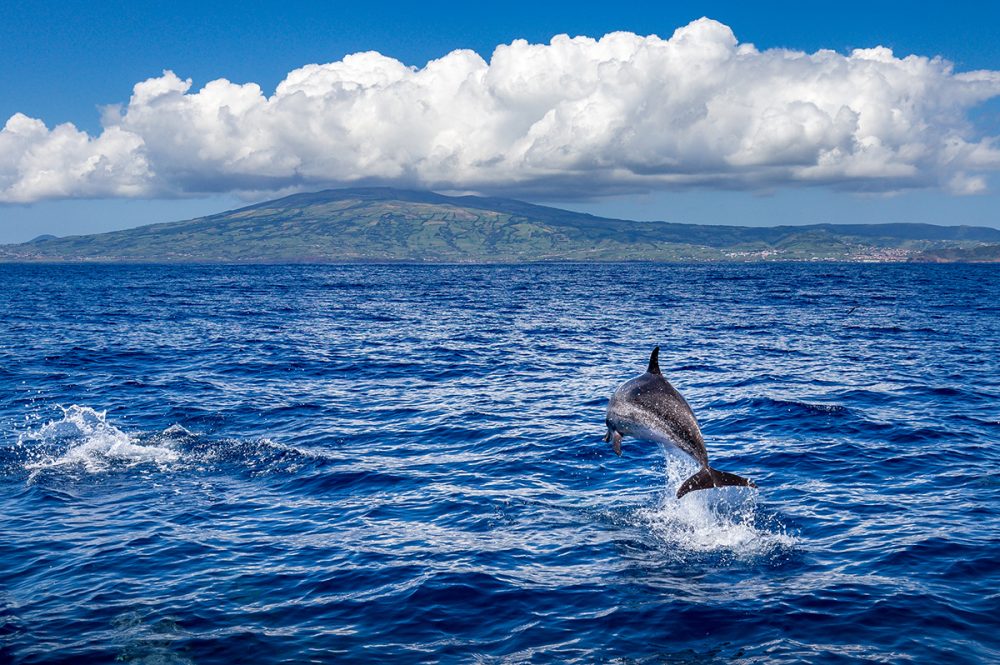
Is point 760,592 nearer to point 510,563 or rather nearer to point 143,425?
point 510,563

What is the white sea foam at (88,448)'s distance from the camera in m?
22.6

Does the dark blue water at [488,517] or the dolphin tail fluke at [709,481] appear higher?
the dolphin tail fluke at [709,481]

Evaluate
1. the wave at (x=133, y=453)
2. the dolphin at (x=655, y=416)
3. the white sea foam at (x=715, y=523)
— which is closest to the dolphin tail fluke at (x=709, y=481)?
the dolphin at (x=655, y=416)

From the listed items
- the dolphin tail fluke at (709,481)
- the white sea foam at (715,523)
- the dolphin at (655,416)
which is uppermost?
the dolphin at (655,416)

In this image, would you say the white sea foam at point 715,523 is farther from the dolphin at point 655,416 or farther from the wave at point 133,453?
the wave at point 133,453

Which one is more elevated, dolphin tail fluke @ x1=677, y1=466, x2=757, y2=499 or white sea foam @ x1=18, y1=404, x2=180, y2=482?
dolphin tail fluke @ x1=677, y1=466, x2=757, y2=499

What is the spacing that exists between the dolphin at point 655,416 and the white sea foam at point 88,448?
14070mm

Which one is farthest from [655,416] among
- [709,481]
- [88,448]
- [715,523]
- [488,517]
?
[88,448]

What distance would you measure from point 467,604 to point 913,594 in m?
7.92

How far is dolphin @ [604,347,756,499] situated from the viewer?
51.0ft

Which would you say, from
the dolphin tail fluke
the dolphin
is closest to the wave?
the dolphin

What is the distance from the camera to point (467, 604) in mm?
13766

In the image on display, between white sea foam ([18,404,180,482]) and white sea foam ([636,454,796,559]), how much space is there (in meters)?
14.5

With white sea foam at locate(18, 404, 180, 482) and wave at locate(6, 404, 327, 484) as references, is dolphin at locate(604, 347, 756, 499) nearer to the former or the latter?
wave at locate(6, 404, 327, 484)
